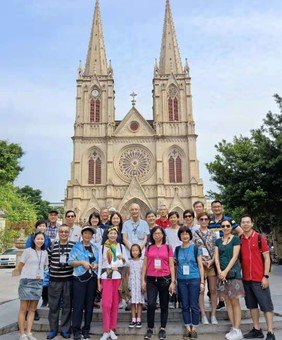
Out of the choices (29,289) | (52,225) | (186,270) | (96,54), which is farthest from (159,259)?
(96,54)

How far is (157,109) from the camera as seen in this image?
42375 mm

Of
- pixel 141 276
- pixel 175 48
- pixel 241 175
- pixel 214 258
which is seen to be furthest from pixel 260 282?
pixel 175 48

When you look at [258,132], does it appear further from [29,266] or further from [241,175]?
[29,266]

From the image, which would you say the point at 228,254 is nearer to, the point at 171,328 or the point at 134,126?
the point at 171,328

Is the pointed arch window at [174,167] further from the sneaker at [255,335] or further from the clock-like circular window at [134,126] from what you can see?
the sneaker at [255,335]

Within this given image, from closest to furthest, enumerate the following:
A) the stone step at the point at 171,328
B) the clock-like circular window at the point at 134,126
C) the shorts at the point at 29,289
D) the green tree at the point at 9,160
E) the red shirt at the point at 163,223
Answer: the shorts at the point at 29,289 → the stone step at the point at 171,328 → the red shirt at the point at 163,223 → the green tree at the point at 9,160 → the clock-like circular window at the point at 134,126

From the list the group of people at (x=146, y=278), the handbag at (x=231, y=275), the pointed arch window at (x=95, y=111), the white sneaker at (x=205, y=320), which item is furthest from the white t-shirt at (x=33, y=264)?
the pointed arch window at (x=95, y=111)

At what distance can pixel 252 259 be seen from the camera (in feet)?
18.5

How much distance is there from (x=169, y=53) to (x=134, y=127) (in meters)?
10.8

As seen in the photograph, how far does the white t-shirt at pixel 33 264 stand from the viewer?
5.57 meters

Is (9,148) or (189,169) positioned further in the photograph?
(189,169)

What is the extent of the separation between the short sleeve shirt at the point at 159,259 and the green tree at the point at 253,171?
37.1 feet

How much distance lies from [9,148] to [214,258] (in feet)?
54.6

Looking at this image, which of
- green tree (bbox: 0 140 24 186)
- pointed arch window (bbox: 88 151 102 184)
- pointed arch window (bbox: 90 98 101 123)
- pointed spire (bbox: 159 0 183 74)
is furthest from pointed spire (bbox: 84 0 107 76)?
green tree (bbox: 0 140 24 186)
